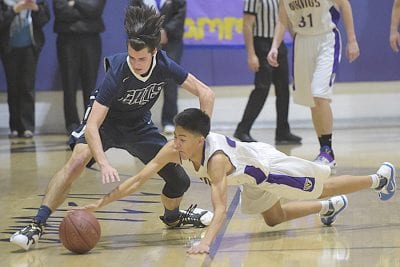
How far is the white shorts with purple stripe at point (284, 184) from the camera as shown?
5602mm

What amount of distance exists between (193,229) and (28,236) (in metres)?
1.10

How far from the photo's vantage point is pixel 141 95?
574cm

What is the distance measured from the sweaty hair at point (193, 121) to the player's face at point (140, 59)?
49cm

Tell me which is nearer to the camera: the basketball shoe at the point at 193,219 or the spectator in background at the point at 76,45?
the basketball shoe at the point at 193,219

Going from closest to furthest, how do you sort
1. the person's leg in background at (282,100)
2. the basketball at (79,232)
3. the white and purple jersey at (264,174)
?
the basketball at (79,232)
the white and purple jersey at (264,174)
the person's leg in background at (282,100)

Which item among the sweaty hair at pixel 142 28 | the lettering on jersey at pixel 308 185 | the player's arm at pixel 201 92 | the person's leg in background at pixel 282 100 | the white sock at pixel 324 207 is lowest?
the person's leg in background at pixel 282 100

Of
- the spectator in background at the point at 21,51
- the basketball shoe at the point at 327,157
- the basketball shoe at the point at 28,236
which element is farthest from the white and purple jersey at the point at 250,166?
the spectator in background at the point at 21,51

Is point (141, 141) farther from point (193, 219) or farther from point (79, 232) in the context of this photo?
point (79, 232)

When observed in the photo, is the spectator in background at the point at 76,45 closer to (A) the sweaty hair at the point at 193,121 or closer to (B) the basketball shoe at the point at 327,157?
(B) the basketball shoe at the point at 327,157

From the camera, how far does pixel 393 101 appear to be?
11.8 m

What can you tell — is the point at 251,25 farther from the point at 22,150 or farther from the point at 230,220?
the point at 230,220

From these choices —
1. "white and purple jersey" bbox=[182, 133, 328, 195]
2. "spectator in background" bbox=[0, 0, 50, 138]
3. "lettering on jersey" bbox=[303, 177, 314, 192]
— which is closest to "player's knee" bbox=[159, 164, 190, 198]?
"white and purple jersey" bbox=[182, 133, 328, 195]

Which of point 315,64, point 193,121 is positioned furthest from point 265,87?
point 193,121

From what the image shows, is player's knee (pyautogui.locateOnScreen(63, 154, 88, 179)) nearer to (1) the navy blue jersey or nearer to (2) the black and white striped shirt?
(1) the navy blue jersey
